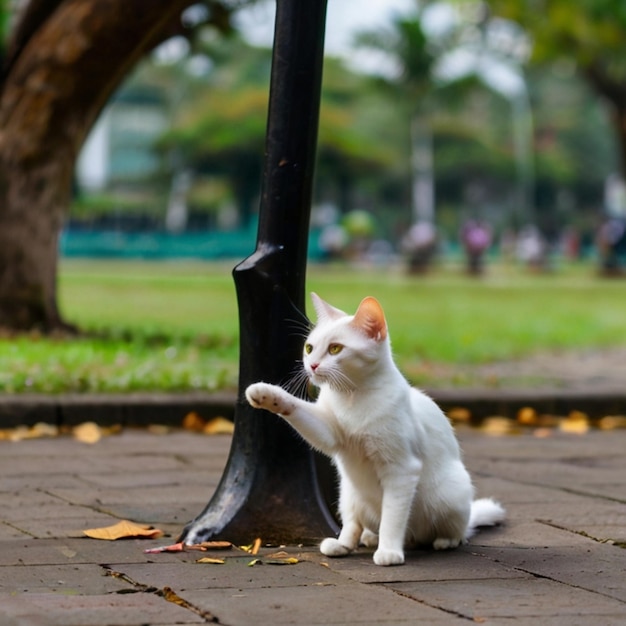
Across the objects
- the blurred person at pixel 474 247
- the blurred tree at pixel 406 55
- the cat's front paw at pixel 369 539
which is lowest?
the cat's front paw at pixel 369 539

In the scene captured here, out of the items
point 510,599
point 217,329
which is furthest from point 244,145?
Answer: point 510,599

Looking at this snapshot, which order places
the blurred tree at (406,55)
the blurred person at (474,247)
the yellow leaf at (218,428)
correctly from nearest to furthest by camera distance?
the yellow leaf at (218,428) < the blurred person at (474,247) < the blurred tree at (406,55)

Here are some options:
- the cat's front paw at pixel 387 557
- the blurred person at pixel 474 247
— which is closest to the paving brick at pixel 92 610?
the cat's front paw at pixel 387 557

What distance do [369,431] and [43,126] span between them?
22.3 ft

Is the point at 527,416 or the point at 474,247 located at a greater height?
the point at 474,247

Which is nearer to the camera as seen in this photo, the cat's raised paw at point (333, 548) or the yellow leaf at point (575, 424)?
the cat's raised paw at point (333, 548)

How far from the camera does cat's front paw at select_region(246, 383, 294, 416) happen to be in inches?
150

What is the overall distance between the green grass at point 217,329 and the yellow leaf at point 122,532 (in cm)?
320

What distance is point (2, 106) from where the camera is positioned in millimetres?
10234

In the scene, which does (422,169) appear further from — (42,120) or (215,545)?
(215,545)

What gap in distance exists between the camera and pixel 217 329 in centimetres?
1308

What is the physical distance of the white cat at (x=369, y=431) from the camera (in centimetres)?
392

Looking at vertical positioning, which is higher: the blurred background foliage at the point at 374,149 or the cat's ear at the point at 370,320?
the blurred background foliage at the point at 374,149

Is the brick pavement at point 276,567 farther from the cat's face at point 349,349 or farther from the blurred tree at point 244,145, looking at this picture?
the blurred tree at point 244,145
